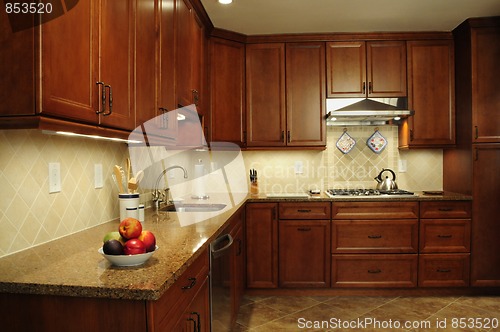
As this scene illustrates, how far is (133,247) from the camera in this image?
3.89ft

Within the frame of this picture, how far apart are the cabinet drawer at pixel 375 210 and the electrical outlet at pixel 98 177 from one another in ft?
6.64

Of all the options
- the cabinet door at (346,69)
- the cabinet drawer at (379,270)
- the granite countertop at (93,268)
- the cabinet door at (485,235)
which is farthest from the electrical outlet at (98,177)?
the cabinet door at (485,235)

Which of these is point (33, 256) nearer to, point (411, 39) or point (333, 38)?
point (333, 38)

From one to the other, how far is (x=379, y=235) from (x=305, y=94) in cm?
149

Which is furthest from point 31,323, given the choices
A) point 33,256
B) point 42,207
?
point 42,207

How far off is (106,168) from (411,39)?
3.04m

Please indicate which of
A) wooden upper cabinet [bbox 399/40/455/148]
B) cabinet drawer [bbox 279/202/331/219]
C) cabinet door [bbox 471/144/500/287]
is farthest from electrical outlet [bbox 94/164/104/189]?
cabinet door [bbox 471/144/500/287]

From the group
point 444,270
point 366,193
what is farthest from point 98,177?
point 444,270

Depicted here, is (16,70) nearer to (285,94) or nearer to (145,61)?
(145,61)

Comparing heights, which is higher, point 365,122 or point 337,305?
point 365,122

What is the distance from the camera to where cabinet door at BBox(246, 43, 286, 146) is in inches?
137

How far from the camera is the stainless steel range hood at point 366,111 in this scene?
3281mm

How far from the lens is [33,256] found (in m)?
1.30

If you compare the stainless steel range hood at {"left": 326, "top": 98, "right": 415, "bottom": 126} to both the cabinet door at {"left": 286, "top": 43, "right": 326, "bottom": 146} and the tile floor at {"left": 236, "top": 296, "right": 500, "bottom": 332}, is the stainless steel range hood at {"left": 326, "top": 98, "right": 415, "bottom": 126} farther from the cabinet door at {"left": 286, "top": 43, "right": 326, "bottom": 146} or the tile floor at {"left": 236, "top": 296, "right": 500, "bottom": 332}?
the tile floor at {"left": 236, "top": 296, "right": 500, "bottom": 332}
